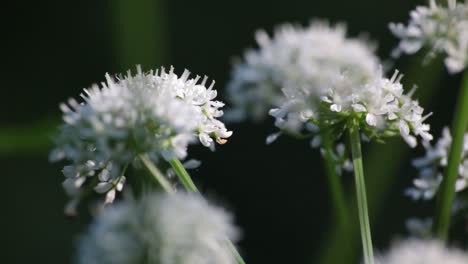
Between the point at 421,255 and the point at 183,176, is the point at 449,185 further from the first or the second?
the point at 183,176

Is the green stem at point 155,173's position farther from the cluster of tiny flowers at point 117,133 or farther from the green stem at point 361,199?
the green stem at point 361,199

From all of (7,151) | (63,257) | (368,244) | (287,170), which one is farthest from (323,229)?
(368,244)

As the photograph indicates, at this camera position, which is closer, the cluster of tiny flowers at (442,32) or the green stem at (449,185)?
the green stem at (449,185)

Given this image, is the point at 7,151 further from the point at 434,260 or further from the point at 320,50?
the point at 434,260

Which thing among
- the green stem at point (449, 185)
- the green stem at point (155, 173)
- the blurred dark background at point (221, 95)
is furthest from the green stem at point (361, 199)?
the blurred dark background at point (221, 95)

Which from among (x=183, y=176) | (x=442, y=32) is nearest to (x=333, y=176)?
(x=183, y=176)

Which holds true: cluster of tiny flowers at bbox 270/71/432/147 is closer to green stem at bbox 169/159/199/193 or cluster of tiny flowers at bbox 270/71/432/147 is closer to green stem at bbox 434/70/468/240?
green stem at bbox 434/70/468/240

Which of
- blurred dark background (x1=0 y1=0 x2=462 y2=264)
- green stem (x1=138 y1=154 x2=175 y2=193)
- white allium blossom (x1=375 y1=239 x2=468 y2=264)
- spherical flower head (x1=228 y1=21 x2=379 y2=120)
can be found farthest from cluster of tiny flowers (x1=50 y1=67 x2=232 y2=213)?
blurred dark background (x1=0 y1=0 x2=462 y2=264)
